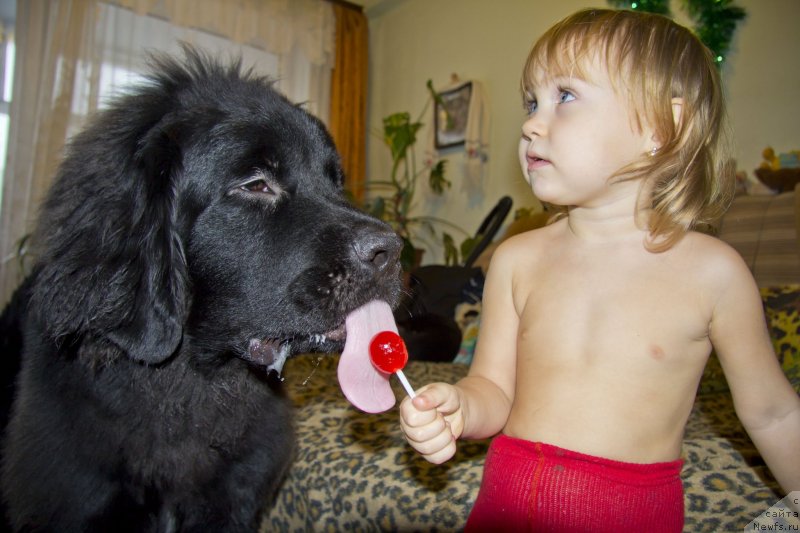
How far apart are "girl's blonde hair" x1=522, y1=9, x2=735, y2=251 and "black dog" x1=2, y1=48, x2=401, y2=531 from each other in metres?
0.61

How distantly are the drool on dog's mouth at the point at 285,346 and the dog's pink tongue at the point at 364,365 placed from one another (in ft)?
0.14

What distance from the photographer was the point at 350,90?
809 centimetres

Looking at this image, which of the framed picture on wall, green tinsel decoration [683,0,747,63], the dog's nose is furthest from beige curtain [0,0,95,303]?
green tinsel decoration [683,0,747,63]

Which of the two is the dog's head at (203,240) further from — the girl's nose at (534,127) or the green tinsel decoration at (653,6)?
the green tinsel decoration at (653,6)

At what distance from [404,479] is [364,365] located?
24.2 inches

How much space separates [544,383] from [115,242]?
41.5 inches

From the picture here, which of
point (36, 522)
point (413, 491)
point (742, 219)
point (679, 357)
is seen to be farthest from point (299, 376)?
point (742, 219)

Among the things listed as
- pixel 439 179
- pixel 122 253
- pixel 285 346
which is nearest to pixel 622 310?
pixel 285 346

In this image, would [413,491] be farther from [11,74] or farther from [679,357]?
[11,74]

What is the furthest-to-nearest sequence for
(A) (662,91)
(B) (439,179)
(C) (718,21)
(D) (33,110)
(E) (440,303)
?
(B) (439,179) → (D) (33,110) → (C) (718,21) → (E) (440,303) → (A) (662,91)

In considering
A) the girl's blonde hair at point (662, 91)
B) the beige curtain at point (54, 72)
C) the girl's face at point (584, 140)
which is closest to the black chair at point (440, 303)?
the girl's face at point (584, 140)

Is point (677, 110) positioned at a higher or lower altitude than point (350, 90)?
lower

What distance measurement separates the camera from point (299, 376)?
2.76 meters

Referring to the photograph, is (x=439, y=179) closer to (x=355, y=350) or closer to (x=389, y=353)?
(x=355, y=350)
